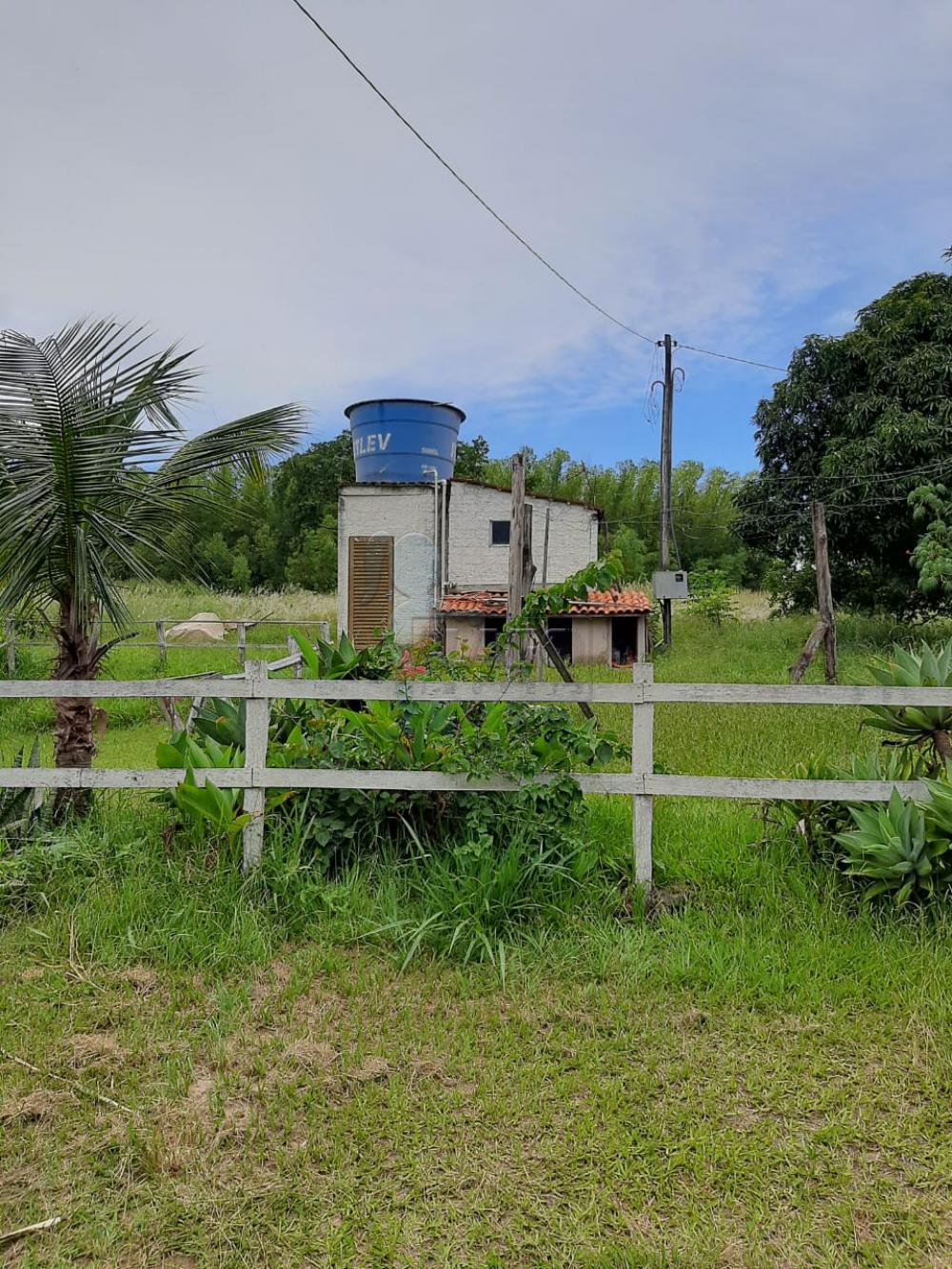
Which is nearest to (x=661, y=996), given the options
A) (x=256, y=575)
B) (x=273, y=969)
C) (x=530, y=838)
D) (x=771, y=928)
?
(x=771, y=928)

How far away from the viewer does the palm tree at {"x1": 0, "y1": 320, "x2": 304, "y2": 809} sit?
13.8 ft

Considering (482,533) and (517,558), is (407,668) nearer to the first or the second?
(517,558)

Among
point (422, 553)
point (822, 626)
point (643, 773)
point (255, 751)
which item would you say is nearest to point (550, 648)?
point (643, 773)

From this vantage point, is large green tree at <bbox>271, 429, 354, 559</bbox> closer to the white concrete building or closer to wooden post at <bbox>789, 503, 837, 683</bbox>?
the white concrete building

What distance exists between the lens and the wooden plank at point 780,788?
11.5 ft

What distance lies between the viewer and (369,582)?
59.6 feet

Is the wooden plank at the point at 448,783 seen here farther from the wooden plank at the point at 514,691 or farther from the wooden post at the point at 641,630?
the wooden post at the point at 641,630

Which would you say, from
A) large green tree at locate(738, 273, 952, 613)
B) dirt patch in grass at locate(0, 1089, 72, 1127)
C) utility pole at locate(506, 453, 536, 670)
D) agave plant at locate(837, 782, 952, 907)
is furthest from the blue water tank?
dirt patch in grass at locate(0, 1089, 72, 1127)

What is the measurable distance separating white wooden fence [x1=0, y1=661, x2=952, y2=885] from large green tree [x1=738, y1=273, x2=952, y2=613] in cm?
1199

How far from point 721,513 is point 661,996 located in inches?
1532

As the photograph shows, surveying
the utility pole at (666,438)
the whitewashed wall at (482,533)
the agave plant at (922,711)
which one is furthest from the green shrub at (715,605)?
the agave plant at (922,711)

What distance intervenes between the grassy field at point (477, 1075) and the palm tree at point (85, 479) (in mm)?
1151

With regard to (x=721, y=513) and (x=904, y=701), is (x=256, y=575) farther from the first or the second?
Answer: (x=904, y=701)

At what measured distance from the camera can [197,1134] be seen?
2342mm
